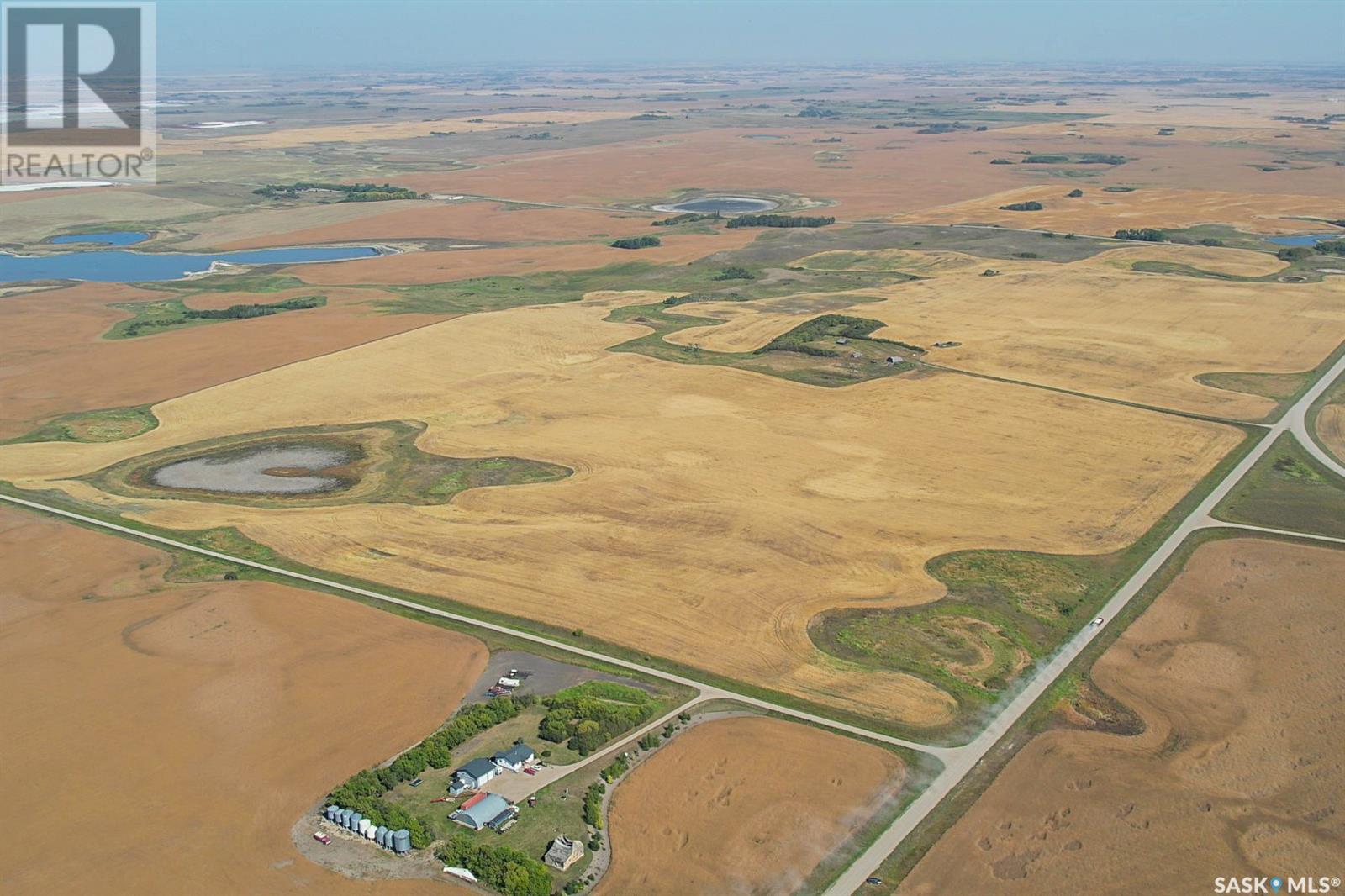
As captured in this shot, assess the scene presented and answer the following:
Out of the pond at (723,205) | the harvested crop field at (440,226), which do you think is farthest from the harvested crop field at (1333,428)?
the pond at (723,205)

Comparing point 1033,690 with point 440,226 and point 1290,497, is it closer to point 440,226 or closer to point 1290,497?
point 1290,497

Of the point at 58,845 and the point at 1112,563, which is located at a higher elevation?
the point at 1112,563

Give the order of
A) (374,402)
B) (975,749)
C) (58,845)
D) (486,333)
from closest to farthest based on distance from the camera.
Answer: (58,845), (975,749), (374,402), (486,333)

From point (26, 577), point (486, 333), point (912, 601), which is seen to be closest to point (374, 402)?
point (486, 333)

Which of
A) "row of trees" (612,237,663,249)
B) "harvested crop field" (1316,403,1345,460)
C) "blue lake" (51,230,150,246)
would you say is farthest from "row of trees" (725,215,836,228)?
"harvested crop field" (1316,403,1345,460)

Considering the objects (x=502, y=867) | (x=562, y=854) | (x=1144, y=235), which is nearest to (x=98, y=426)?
(x=502, y=867)

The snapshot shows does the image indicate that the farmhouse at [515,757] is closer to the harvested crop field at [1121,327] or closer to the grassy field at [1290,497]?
the grassy field at [1290,497]

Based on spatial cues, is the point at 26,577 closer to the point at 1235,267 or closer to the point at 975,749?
the point at 975,749

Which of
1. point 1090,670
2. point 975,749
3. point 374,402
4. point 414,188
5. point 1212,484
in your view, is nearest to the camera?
point 975,749
